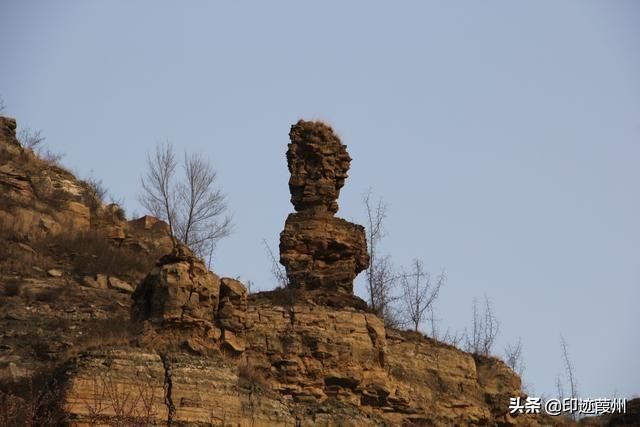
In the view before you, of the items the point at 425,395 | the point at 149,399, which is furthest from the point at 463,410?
the point at 149,399

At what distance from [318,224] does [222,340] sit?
22.7 ft

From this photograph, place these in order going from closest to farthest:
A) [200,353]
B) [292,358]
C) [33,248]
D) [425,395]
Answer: [200,353] → [292,358] → [425,395] → [33,248]

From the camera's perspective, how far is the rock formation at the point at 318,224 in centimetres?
4541

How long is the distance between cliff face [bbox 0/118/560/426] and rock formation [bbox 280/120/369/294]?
0.04 m

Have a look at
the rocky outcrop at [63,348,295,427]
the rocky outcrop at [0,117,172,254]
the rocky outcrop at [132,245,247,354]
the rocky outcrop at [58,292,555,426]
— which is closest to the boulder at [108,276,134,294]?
the rocky outcrop at [0,117,172,254]

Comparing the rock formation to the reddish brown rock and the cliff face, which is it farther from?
the reddish brown rock

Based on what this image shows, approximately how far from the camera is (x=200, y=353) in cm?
3847

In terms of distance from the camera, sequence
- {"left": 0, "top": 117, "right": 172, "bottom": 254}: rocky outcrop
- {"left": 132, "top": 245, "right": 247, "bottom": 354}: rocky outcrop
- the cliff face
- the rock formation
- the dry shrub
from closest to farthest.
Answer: the dry shrub < the cliff face < {"left": 132, "top": 245, "right": 247, "bottom": 354}: rocky outcrop < the rock formation < {"left": 0, "top": 117, "right": 172, "bottom": 254}: rocky outcrop

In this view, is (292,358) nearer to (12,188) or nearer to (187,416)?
(187,416)

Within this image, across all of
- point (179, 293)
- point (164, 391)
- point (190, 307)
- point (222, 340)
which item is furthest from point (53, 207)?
point (164, 391)

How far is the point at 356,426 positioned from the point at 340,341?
10.3 ft

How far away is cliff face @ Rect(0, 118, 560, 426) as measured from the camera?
3647 centimetres

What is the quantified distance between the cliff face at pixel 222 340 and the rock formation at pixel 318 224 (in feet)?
0.14

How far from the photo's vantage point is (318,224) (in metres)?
46.0
